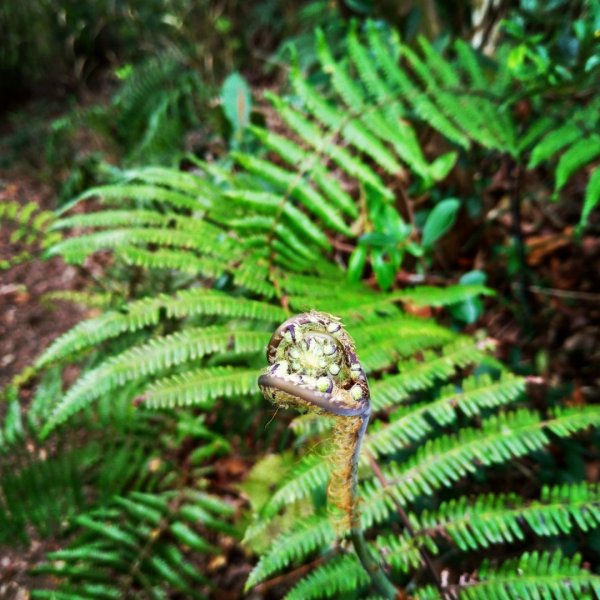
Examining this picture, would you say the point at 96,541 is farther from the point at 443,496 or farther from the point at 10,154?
the point at 10,154

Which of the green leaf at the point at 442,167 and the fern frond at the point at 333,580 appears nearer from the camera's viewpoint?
the fern frond at the point at 333,580

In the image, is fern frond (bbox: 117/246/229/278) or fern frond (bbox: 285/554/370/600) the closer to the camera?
fern frond (bbox: 285/554/370/600)

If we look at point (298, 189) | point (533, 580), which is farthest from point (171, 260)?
point (533, 580)

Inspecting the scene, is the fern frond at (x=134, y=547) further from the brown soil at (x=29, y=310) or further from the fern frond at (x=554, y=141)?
the brown soil at (x=29, y=310)

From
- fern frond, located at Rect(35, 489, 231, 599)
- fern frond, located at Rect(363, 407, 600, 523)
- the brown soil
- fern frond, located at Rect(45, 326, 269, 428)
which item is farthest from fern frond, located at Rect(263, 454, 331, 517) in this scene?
the brown soil

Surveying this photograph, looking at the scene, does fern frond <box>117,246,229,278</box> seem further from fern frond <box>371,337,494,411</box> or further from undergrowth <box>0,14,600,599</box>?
fern frond <box>371,337,494,411</box>

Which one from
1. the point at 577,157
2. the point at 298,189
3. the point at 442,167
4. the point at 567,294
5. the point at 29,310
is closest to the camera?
the point at 577,157

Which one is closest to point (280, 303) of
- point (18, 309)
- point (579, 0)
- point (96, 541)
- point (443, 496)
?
point (443, 496)

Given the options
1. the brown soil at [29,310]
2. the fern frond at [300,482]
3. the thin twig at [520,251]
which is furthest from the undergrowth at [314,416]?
the brown soil at [29,310]

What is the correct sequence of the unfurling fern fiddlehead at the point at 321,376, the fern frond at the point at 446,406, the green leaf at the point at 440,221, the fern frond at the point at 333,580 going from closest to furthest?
the unfurling fern fiddlehead at the point at 321,376 → the fern frond at the point at 333,580 → the fern frond at the point at 446,406 → the green leaf at the point at 440,221

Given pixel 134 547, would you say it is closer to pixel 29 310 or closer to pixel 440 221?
pixel 440 221
